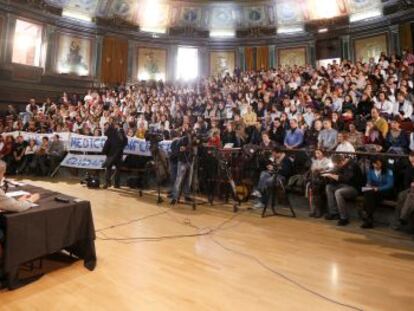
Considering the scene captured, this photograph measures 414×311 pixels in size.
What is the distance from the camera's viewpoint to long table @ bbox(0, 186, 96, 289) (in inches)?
105

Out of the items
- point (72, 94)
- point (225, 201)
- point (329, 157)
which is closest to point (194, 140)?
point (225, 201)

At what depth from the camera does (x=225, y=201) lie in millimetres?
6742

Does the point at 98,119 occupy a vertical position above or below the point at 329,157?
above

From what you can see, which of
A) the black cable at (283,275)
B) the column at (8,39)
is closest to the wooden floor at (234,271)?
the black cable at (283,275)

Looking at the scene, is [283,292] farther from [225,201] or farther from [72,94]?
[72,94]

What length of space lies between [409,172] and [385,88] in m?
4.22

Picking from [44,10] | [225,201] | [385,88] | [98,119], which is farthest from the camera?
[44,10]

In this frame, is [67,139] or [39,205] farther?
[67,139]

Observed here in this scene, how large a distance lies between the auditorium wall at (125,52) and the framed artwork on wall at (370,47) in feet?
0.22


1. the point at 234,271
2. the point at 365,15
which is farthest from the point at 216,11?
the point at 234,271

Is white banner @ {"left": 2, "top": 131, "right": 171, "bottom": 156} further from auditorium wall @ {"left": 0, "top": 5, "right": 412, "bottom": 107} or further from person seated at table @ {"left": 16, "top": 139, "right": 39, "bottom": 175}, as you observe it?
auditorium wall @ {"left": 0, "top": 5, "right": 412, "bottom": 107}

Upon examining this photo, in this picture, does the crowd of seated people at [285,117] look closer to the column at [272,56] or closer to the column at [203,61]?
the column at [203,61]

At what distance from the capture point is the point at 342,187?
525 cm

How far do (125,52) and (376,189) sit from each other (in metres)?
17.7
